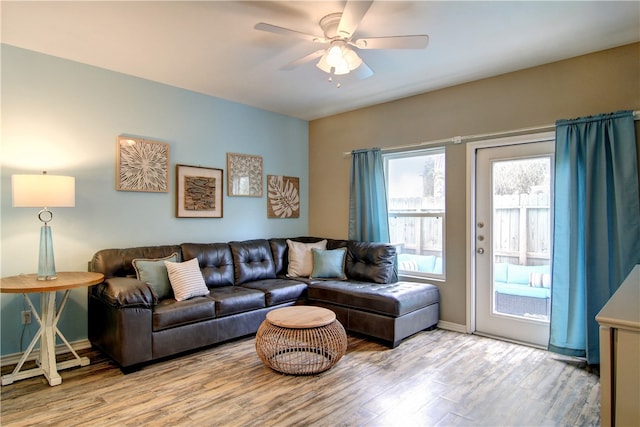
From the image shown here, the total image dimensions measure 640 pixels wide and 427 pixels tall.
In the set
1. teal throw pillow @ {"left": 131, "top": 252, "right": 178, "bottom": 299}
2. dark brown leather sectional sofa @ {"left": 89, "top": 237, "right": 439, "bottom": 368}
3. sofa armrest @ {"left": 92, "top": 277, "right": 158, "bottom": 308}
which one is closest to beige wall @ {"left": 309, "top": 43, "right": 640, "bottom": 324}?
dark brown leather sectional sofa @ {"left": 89, "top": 237, "right": 439, "bottom": 368}

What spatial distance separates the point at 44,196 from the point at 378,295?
2.87 metres

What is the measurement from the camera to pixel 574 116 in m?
3.15

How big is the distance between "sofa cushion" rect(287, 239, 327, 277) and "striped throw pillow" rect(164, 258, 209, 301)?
122cm

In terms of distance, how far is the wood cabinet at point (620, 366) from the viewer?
1220 mm

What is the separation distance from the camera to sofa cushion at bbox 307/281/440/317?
341cm

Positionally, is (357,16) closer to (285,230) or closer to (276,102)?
(276,102)

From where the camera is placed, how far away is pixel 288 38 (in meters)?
2.88

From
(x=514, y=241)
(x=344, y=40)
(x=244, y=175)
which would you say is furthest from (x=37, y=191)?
(x=514, y=241)

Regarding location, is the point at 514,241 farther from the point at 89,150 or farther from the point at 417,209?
the point at 89,150

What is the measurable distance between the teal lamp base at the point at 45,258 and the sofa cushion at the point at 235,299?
4.15ft

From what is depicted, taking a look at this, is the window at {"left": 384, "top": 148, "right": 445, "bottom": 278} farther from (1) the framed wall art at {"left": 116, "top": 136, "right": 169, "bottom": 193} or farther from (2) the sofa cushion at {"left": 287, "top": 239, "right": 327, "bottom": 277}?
(1) the framed wall art at {"left": 116, "top": 136, "right": 169, "bottom": 193}

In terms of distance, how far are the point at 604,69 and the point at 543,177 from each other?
3.21ft

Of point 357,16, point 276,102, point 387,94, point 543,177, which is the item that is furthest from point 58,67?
point 543,177

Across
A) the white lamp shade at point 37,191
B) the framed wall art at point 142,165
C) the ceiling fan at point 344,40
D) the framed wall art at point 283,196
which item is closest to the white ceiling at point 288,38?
the ceiling fan at point 344,40
